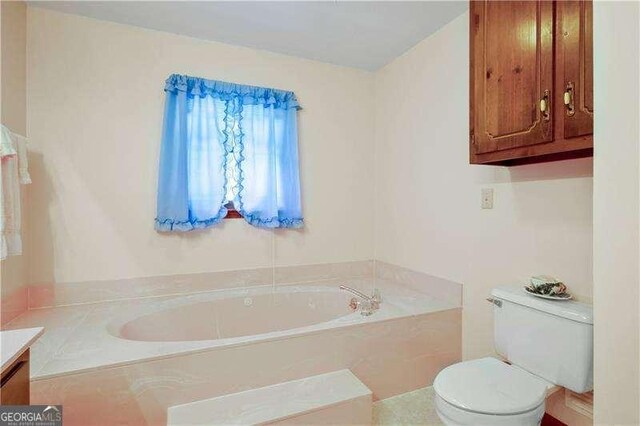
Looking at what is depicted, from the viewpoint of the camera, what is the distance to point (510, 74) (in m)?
1.44

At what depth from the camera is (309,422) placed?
146 cm

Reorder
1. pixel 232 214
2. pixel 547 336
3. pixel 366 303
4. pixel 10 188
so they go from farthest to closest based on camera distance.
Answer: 1. pixel 232 214
2. pixel 366 303
3. pixel 10 188
4. pixel 547 336

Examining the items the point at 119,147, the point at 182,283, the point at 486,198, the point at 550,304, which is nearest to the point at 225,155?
the point at 119,147

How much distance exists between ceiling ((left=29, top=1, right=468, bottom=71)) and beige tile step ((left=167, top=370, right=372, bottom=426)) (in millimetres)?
2147

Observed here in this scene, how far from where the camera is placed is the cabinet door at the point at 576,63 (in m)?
1.15

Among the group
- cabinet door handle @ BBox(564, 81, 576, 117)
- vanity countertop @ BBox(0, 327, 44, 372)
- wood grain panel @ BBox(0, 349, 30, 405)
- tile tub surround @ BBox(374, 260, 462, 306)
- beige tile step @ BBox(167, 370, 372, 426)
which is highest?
cabinet door handle @ BBox(564, 81, 576, 117)

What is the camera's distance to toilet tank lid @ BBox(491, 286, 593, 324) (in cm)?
130

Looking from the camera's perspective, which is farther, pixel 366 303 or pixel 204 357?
pixel 366 303

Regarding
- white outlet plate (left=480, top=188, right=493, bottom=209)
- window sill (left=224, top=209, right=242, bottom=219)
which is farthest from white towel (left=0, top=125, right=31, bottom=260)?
white outlet plate (left=480, top=188, right=493, bottom=209)

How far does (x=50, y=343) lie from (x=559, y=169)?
258cm

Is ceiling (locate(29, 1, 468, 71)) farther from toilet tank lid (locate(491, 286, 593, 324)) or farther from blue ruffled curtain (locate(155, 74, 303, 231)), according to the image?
toilet tank lid (locate(491, 286, 593, 324))

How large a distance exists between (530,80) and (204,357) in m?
1.89

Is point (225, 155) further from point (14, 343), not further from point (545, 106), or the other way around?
point (545, 106)

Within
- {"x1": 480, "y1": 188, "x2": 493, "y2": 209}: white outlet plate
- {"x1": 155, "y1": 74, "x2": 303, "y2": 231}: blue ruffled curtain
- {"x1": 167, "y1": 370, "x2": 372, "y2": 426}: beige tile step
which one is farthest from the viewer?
{"x1": 155, "y1": 74, "x2": 303, "y2": 231}: blue ruffled curtain
